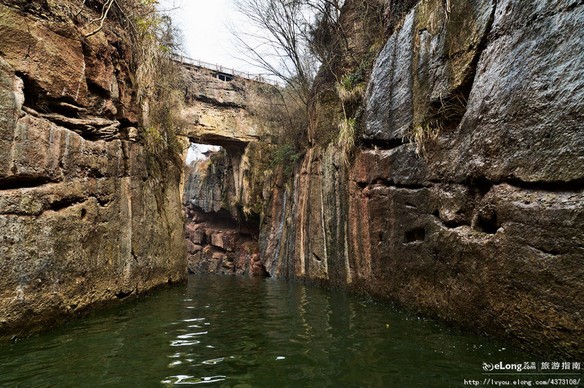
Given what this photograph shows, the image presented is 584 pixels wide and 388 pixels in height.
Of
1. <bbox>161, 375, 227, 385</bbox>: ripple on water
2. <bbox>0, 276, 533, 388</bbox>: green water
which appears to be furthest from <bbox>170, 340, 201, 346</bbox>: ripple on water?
<bbox>161, 375, 227, 385</bbox>: ripple on water

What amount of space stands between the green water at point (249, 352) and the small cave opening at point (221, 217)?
17.7m

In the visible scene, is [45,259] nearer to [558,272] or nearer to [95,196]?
[95,196]

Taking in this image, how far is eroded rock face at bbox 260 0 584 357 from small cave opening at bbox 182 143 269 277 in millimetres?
16234

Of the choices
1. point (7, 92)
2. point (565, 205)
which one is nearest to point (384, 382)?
point (565, 205)

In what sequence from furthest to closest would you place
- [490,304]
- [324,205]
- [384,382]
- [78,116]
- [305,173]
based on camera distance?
[305,173]
[324,205]
[78,116]
[490,304]
[384,382]

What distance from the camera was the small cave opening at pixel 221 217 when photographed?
24.9 m

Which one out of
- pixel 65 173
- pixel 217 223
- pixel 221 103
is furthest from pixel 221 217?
pixel 65 173

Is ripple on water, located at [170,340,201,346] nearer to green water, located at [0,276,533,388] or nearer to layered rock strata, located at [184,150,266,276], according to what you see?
green water, located at [0,276,533,388]

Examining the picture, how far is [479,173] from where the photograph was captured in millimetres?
4953

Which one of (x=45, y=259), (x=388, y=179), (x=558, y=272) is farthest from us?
(x=388, y=179)

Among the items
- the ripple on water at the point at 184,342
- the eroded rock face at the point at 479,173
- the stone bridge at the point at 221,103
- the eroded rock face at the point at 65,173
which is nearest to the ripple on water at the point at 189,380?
the ripple on water at the point at 184,342

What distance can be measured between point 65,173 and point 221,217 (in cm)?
2515

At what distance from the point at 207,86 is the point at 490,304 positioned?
2145 cm

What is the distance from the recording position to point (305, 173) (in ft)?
47.2
